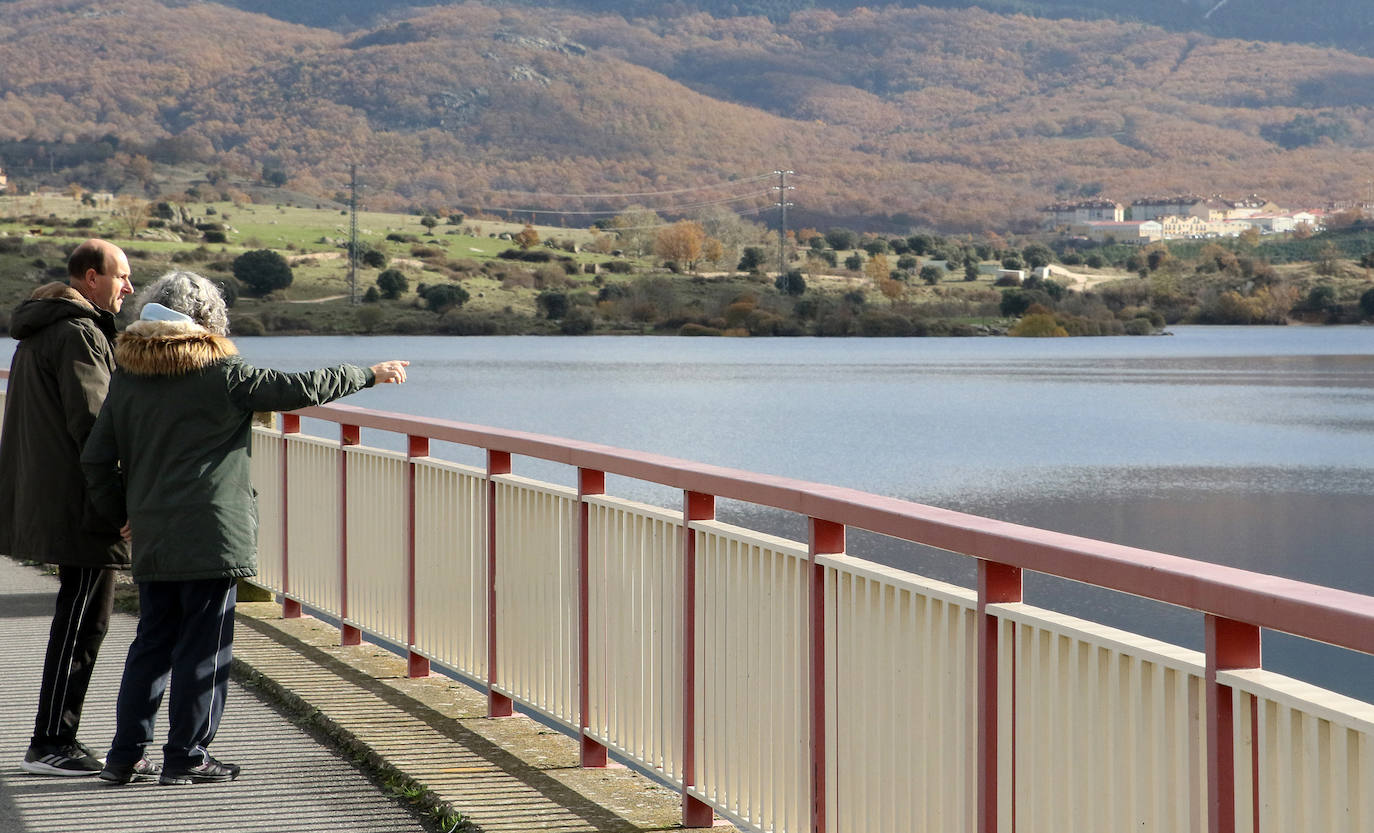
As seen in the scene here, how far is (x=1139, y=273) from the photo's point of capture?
14225 centimetres

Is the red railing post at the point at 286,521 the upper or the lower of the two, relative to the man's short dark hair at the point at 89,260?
lower

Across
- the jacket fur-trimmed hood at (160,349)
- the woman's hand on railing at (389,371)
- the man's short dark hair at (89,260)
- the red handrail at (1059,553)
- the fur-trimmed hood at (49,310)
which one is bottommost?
the red handrail at (1059,553)

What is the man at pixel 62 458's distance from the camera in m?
5.05

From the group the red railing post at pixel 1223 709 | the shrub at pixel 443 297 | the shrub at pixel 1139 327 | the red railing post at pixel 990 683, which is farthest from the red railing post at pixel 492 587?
the shrub at pixel 1139 327

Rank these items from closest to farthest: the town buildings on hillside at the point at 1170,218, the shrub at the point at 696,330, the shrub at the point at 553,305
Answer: the shrub at the point at 553,305
the shrub at the point at 696,330
the town buildings on hillside at the point at 1170,218

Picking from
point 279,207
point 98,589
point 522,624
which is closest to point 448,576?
point 522,624

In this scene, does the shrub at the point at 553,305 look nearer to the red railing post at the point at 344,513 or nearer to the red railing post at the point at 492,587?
the red railing post at the point at 344,513

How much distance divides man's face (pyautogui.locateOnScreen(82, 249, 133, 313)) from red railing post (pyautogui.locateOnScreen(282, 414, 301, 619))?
2.63 meters

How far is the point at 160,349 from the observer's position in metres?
4.66

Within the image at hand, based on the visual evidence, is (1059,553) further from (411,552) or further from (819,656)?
(411,552)

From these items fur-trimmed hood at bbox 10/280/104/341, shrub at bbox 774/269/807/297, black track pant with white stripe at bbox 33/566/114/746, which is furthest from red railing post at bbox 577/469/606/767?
shrub at bbox 774/269/807/297

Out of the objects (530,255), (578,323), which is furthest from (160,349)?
(530,255)

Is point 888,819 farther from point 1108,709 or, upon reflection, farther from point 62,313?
point 62,313

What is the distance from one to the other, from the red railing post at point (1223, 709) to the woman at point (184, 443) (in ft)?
9.20
